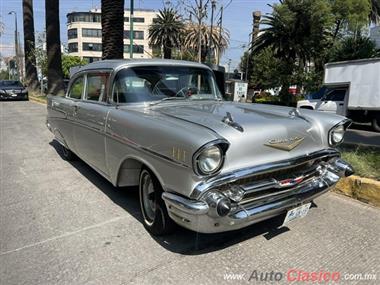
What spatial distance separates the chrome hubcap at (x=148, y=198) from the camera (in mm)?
3600

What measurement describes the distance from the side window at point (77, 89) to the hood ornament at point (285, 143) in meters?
3.11

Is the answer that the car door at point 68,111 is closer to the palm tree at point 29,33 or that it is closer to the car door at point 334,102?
the car door at point 334,102

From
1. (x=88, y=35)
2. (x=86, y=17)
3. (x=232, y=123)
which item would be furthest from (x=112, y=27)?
(x=86, y=17)

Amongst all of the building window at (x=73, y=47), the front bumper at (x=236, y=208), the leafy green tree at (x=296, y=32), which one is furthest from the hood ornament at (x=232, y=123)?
the building window at (x=73, y=47)

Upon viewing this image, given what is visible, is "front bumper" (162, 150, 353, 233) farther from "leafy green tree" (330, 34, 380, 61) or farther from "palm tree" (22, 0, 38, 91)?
"palm tree" (22, 0, 38, 91)

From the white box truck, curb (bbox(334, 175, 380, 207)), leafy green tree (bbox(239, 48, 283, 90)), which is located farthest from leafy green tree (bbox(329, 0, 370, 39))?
curb (bbox(334, 175, 380, 207))

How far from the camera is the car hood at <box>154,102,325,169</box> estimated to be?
303cm

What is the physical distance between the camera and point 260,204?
304 centimetres

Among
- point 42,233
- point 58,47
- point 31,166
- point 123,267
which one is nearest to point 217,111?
point 123,267

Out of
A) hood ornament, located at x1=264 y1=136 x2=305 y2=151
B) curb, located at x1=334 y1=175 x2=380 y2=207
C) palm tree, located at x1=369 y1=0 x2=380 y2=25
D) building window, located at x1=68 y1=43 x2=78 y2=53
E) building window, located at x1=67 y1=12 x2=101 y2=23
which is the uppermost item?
building window, located at x1=67 y1=12 x2=101 y2=23

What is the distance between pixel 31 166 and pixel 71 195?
6.32 feet

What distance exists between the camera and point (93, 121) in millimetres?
4469

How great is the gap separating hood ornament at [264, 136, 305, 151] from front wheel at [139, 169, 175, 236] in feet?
3.45

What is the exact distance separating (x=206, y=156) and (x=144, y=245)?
115 centimetres
